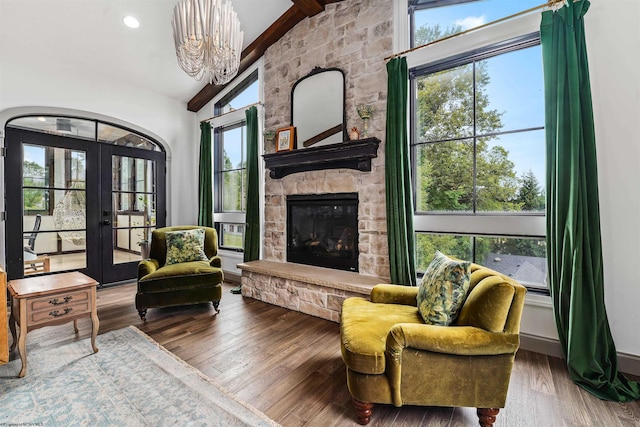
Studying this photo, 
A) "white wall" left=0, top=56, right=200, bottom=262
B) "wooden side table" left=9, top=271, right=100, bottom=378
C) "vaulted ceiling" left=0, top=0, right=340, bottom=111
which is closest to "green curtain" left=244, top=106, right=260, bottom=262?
"vaulted ceiling" left=0, top=0, right=340, bottom=111

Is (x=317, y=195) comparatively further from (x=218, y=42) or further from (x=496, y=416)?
(x=496, y=416)

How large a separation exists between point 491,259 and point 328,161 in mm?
1974

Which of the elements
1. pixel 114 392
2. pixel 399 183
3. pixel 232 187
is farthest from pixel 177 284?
pixel 399 183

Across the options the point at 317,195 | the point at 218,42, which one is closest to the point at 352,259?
the point at 317,195

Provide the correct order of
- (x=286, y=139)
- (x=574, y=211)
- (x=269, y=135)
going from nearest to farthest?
(x=574, y=211), (x=286, y=139), (x=269, y=135)

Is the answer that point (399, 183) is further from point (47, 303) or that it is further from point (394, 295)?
point (47, 303)

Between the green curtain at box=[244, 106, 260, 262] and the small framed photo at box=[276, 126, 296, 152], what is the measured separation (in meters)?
0.43

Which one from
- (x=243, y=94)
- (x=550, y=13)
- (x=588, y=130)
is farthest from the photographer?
(x=243, y=94)

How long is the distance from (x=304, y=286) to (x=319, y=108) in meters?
2.19

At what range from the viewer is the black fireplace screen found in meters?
3.42

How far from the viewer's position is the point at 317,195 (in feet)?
12.1

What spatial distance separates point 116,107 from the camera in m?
4.33

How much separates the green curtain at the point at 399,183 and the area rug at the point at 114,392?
70.9 inches

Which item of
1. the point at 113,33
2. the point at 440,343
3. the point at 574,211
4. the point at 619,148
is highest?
the point at 113,33
